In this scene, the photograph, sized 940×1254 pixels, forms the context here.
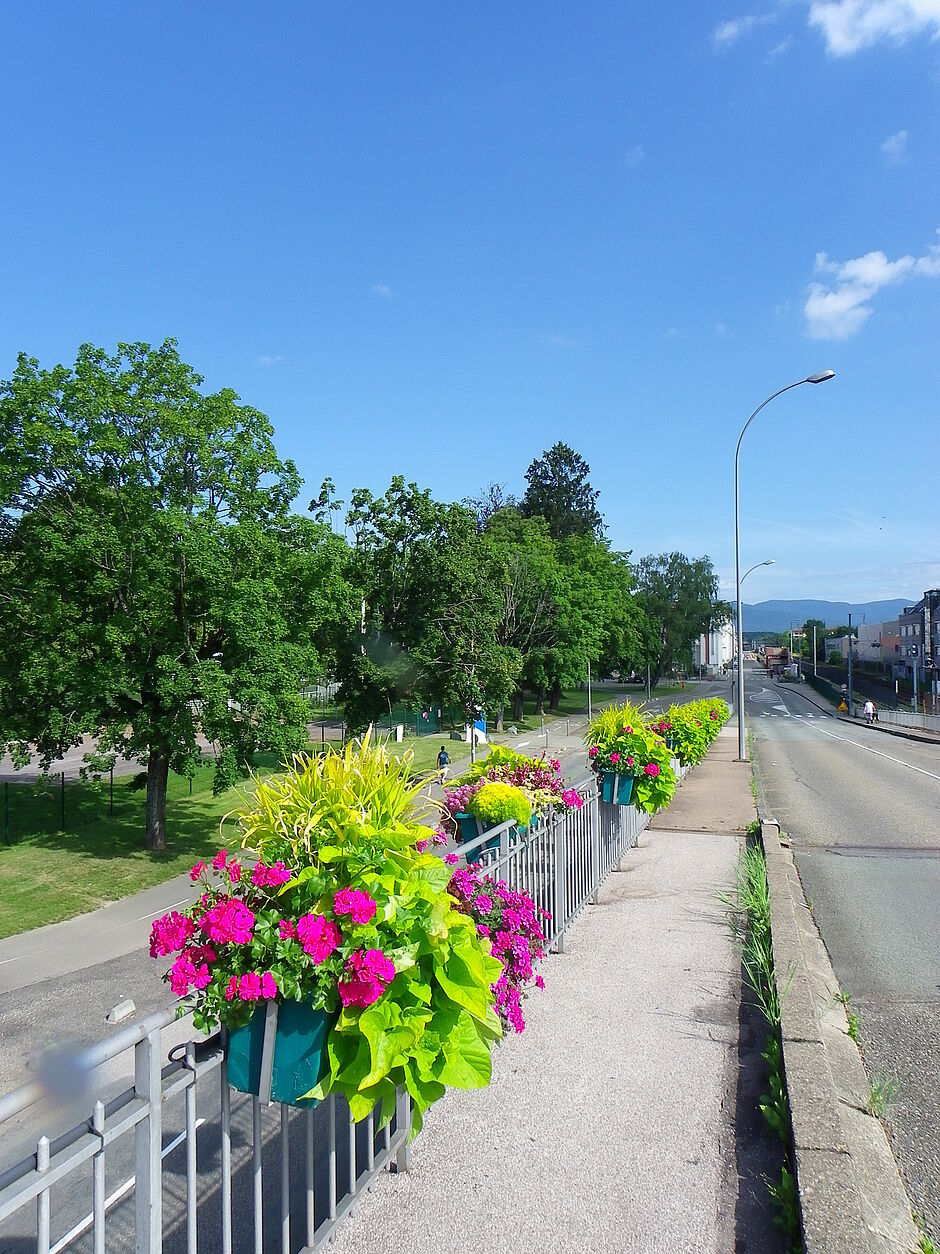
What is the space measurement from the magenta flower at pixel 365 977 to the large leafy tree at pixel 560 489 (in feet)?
241

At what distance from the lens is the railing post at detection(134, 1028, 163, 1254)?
203cm

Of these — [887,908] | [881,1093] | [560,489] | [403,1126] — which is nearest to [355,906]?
[403,1126]

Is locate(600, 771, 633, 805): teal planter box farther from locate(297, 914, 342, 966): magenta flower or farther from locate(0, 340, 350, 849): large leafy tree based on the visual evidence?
locate(0, 340, 350, 849): large leafy tree

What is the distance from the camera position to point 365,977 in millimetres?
2285

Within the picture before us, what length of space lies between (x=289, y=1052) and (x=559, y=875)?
383 centimetres

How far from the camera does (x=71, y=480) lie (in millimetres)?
15336

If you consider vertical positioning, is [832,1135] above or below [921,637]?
below

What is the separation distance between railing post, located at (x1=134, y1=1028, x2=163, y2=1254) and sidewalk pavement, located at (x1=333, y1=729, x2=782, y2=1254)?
1084 millimetres

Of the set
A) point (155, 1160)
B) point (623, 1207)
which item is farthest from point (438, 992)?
point (623, 1207)

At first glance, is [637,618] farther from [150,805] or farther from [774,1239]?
[774,1239]

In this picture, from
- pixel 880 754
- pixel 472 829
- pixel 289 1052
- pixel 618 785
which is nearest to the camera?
pixel 289 1052

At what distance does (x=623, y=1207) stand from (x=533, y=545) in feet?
154

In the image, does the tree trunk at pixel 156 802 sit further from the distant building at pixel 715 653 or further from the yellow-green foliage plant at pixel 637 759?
the distant building at pixel 715 653

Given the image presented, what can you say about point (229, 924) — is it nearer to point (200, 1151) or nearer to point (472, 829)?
point (200, 1151)
